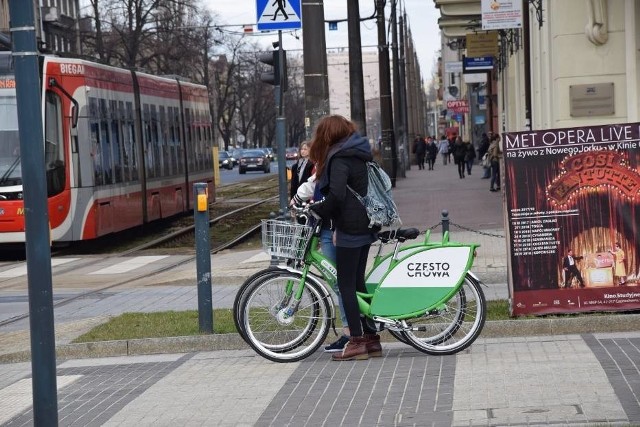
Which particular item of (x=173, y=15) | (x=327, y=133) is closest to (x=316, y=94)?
(x=327, y=133)

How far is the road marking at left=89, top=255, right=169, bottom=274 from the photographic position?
19550 mm

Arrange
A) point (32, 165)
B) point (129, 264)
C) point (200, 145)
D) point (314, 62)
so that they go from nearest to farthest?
point (32, 165) < point (314, 62) < point (129, 264) < point (200, 145)

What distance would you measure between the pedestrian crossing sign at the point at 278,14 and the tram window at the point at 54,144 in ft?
27.6

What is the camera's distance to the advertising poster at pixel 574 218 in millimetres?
9984

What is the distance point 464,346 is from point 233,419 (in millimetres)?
2350

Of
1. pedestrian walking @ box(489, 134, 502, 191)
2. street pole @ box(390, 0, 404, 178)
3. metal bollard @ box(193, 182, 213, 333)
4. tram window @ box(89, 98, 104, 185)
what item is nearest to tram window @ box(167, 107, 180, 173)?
tram window @ box(89, 98, 104, 185)

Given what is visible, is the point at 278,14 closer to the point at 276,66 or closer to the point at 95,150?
the point at 276,66

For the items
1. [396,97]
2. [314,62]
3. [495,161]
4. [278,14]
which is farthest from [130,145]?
[396,97]

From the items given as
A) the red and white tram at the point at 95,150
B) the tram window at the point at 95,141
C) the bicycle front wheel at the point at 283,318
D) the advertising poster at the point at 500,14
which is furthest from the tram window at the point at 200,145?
the bicycle front wheel at the point at 283,318

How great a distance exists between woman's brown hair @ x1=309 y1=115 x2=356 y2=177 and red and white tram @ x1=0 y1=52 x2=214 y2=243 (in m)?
9.29

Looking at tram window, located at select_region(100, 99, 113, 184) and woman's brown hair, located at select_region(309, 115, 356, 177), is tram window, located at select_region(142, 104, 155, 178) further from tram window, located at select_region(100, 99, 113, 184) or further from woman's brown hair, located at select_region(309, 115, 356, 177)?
woman's brown hair, located at select_region(309, 115, 356, 177)

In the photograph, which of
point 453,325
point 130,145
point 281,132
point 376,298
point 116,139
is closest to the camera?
point 376,298

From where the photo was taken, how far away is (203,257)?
1038 cm

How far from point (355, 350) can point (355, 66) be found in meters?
27.0
